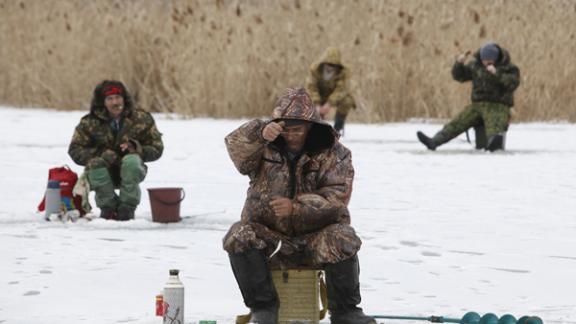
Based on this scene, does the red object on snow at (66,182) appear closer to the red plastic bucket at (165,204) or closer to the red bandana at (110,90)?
the red plastic bucket at (165,204)

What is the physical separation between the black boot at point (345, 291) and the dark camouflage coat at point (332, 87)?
38.5 ft

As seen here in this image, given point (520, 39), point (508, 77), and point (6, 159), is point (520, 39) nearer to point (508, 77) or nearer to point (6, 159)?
point (508, 77)

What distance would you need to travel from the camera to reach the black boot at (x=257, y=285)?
534 centimetres

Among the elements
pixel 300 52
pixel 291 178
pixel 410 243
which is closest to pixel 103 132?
pixel 410 243

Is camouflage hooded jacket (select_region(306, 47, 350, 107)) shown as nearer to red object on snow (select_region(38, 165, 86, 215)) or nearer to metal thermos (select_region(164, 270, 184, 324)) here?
red object on snow (select_region(38, 165, 86, 215))

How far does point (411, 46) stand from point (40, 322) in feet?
52.2

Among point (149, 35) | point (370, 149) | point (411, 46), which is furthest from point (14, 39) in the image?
point (370, 149)

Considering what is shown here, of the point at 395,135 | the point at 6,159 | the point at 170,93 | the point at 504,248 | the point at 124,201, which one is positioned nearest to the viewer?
the point at 504,248

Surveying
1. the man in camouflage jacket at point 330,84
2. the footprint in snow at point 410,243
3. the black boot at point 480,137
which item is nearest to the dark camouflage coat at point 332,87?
the man in camouflage jacket at point 330,84

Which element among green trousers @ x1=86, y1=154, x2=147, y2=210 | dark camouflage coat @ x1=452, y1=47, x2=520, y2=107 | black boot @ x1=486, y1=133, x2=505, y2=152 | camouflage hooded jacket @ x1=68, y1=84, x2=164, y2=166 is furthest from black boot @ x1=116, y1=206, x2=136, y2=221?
black boot @ x1=486, y1=133, x2=505, y2=152

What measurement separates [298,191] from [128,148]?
11.5 feet

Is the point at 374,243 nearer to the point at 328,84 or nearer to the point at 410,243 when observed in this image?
the point at 410,243

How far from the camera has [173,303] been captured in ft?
17.2

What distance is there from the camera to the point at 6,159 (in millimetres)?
14172
